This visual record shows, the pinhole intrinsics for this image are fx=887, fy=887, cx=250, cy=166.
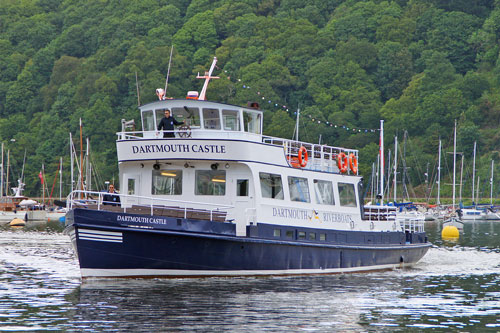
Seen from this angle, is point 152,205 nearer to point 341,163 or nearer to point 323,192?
point 323,192

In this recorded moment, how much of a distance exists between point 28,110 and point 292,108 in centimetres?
4972

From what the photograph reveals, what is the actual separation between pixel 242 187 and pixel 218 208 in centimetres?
108

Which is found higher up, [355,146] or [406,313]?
[355,146]

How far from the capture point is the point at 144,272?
25188 mm

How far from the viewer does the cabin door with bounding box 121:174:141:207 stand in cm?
2762

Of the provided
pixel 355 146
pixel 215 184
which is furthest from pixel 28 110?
pixel 215 184

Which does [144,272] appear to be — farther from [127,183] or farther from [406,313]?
[406,313]

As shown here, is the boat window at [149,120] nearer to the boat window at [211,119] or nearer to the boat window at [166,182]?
the boat window at [166,182]

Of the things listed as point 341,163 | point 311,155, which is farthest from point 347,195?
point 311,155

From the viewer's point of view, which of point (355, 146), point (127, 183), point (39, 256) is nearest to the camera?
point (127, 183)

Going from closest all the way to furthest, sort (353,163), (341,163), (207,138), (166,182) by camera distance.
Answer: (207,138)
(166,182)
(341,163)
(353,163)

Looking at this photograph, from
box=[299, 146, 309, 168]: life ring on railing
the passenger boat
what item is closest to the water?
the passenger boat

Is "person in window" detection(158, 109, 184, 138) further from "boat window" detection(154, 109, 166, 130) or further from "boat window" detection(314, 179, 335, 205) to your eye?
"boat window" detection(314, 179, 335, 205)

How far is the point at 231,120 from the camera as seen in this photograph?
92.6 feet
